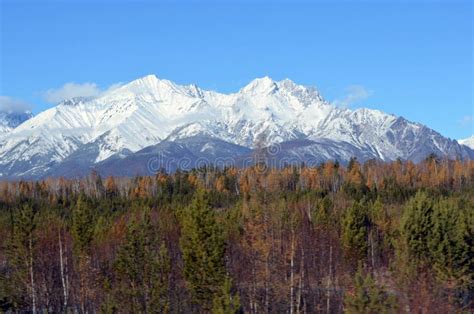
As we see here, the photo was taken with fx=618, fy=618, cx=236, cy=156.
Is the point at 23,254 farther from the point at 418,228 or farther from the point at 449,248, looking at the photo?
the point at 449,248

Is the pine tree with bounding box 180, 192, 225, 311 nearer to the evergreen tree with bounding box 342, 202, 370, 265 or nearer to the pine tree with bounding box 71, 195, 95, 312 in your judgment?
the pine tree with bounding box 71, 195, 95, 312

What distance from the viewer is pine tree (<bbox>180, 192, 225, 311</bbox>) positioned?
4894cm

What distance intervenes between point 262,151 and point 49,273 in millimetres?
25016

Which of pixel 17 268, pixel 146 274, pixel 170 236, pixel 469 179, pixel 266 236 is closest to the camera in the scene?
pixel 266 236

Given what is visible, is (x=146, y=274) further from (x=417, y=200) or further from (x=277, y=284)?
(x=417, y=200)

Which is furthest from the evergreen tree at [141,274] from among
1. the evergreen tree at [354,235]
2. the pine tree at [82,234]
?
the evergreen tree at [354,235]

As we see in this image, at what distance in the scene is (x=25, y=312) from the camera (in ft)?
203

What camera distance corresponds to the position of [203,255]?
49.3 metres

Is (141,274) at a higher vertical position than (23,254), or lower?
lower

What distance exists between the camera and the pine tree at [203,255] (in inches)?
1927

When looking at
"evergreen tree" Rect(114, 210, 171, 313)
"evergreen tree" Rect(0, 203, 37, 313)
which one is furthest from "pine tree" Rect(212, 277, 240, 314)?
"evergreen tree" Rect(0, 203, 37, 313)

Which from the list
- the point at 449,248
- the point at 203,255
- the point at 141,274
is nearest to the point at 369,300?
the point at 203,255

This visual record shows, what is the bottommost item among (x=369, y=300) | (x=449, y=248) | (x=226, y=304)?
(x=226, y=304)

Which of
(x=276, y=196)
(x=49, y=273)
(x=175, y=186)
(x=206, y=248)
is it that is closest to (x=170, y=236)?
(x=49, y=273)
